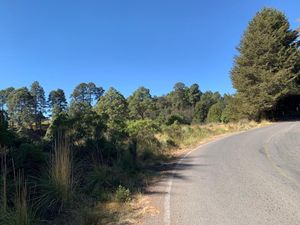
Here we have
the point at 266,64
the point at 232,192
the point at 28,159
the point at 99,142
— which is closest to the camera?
the point at 232,192

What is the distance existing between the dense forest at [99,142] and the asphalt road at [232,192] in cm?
124

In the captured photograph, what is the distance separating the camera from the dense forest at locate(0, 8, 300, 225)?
5.93 meters

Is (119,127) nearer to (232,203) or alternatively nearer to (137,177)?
(137,177)

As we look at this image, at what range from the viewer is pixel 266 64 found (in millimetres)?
31234

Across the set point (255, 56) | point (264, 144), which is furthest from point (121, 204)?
point (255, 56)

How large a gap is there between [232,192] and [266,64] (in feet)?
90.0

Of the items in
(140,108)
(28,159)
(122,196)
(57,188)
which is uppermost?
(140,108)

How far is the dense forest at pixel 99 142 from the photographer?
5.93m

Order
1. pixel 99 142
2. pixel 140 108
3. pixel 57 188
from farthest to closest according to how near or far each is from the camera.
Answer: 1. pixel 140 108
2. pixel 99 142
3. pixel 57 188

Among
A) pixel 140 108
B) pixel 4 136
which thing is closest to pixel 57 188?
pixel 4 136

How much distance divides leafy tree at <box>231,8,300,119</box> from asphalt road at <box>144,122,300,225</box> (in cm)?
2029

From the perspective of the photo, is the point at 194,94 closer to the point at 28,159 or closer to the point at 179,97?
the point at 179,97

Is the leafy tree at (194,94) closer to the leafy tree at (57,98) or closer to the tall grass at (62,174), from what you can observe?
the leafy tree at (57,98)

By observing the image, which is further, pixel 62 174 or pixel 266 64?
pixel 266 64
